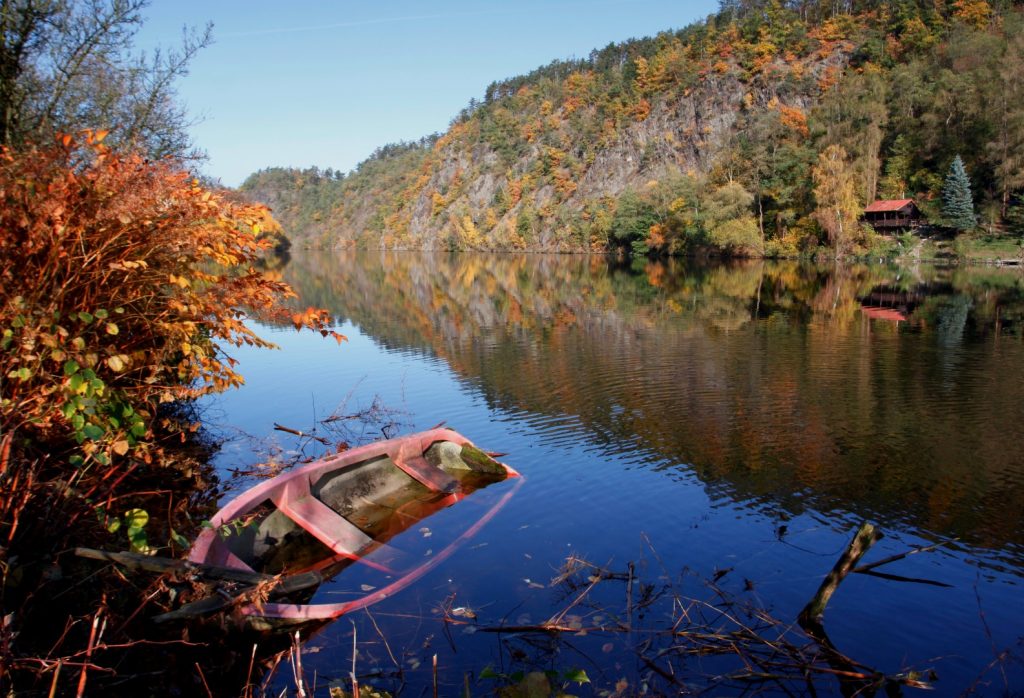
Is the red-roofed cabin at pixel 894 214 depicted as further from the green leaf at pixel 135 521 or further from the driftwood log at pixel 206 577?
the green leaf at pixel 135 521

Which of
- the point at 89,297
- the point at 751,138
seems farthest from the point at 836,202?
the point at 89,297

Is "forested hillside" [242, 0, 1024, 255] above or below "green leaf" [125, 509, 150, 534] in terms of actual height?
above

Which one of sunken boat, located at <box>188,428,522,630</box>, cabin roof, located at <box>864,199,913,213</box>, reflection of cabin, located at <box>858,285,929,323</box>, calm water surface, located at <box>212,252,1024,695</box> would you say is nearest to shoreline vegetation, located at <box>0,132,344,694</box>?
sunken boat, located at <box>188,428,522,630</box>

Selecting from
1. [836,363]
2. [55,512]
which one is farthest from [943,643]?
[836,363]

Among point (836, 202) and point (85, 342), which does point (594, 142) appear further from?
point (85, 342)

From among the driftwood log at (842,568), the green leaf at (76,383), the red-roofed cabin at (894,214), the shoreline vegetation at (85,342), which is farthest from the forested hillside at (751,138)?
the green leaf at (76,383)

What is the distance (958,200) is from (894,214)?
23.8 ft

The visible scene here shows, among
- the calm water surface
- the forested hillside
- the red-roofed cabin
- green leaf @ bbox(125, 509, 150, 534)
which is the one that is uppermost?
the forested hillside

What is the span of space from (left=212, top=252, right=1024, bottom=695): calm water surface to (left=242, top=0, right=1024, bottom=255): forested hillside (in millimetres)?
51871

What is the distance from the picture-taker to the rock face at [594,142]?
12862 cm

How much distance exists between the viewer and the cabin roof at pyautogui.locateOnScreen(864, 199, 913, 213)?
73875 mm

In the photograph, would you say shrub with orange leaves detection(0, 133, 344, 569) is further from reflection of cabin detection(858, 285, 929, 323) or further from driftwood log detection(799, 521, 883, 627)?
reflection of cabin detection(858, 285, 929, 323)

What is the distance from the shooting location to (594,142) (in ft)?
488

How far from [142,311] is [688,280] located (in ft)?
165
